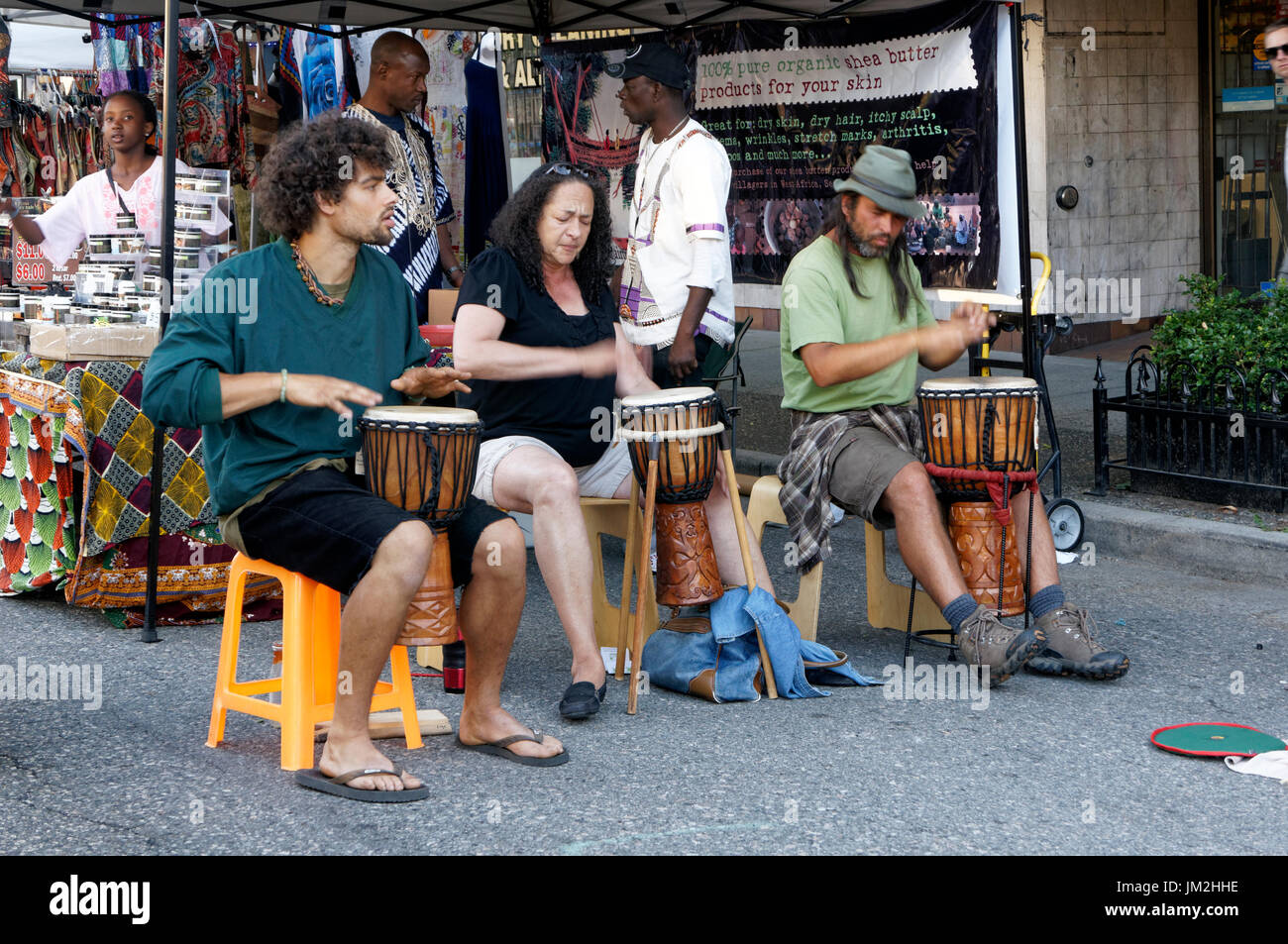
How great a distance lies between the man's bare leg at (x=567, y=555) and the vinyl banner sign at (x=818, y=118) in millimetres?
2305

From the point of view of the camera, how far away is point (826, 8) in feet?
23.8

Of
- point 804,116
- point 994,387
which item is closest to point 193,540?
point 994,387

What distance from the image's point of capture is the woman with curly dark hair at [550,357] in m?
4.91

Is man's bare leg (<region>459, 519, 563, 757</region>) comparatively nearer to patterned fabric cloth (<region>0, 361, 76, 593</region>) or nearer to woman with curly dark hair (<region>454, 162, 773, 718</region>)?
woman with curly dark hair (<region>454, 162, 773, 718</region>)

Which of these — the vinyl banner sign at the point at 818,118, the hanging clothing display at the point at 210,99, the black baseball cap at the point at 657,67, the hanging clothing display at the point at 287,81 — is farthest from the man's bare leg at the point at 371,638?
the hanging clothing display at the point at 287,81

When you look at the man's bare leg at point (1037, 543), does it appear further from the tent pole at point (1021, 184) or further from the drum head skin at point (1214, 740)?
the tent pole at point (1021, 184)

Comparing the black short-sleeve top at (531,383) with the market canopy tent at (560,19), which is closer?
the black short-sleeve top at (531,383)

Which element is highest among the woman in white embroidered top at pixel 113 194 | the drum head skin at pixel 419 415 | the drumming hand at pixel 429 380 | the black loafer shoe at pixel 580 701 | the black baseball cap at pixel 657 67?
the black baseball cap at pixel 657 67

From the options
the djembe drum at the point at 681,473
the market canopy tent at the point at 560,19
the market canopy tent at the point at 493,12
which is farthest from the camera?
the market canopy tent at the point at 493,12

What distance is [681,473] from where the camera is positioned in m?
4.73

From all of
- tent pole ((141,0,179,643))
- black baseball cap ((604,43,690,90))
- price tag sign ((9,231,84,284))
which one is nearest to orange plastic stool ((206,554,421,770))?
tent pole ((141,0,179,643))

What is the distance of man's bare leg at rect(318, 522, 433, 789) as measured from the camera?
3832 mm

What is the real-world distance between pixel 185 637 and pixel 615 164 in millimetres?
3698

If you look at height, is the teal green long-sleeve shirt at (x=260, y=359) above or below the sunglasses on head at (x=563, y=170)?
below
